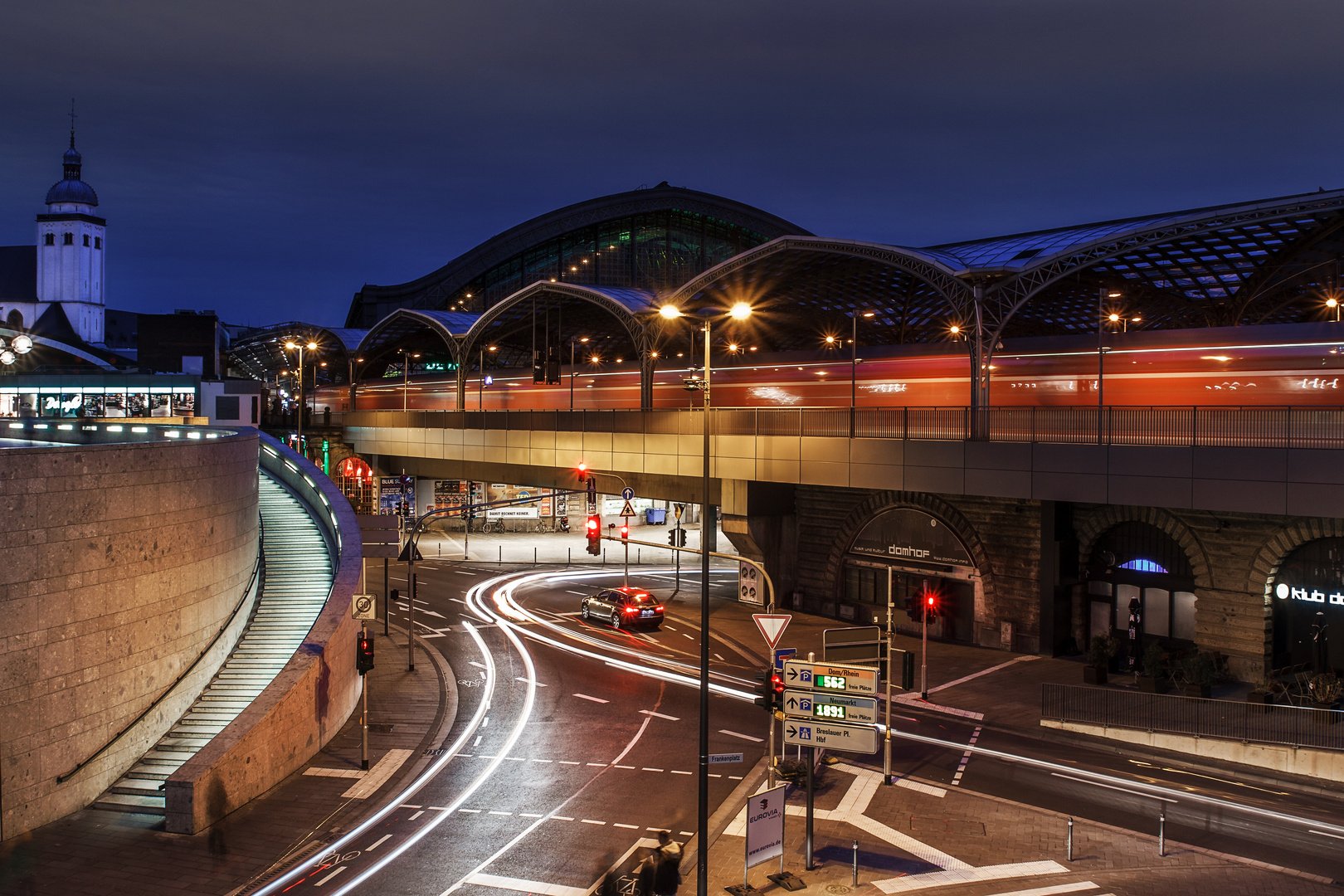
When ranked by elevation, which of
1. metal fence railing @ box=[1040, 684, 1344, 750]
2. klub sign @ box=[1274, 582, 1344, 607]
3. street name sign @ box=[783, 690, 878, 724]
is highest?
klub sign @ box=[1274, 582, 1344, 607]

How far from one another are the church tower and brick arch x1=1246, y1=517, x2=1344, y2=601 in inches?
6093

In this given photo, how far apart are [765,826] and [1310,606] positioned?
19172 millimetres

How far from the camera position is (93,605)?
18.0 m

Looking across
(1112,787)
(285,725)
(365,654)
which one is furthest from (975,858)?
(285,725)

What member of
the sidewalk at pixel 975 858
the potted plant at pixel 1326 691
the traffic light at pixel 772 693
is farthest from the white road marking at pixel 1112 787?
the traffic light at pixel 772 693

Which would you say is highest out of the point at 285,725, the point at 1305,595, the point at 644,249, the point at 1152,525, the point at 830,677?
the point at 644,249

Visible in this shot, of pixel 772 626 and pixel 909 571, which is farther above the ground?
pixel 772 626

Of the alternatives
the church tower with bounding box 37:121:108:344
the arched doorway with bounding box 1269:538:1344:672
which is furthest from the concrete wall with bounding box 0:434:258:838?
the church tower with bounding box 37:121:108:344

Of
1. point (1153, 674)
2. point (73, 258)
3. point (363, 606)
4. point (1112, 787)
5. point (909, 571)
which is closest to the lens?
point (1112, 787)

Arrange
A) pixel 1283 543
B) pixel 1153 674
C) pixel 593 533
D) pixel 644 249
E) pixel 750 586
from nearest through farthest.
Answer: pixel 1153 674, pixel 1283 543, pixel 593 533, pixel 750 586, pixel 644 249

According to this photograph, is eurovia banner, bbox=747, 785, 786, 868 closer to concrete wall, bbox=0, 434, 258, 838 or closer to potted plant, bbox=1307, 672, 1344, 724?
concrete wall, bbox=0, 434, 258, 838

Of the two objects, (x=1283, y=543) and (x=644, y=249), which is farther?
(x=644, y=249)

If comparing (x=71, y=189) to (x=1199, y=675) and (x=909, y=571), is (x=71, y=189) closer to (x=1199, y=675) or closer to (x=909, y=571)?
(x=909, y=571)

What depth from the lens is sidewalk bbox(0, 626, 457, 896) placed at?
14.7 m
